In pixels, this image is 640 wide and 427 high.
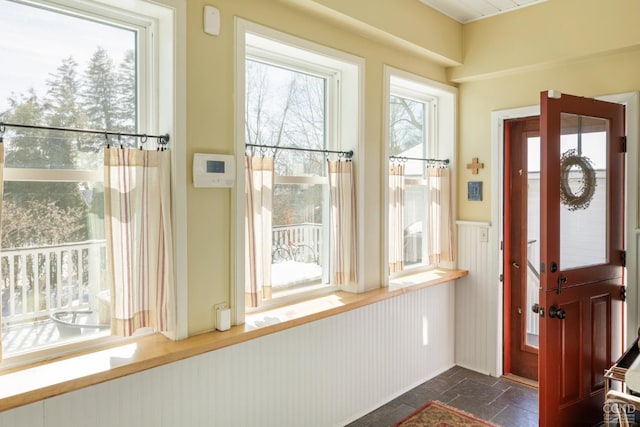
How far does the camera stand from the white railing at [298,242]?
265 centimetres

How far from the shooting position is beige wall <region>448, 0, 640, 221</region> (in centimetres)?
283

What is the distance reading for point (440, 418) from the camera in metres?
2.88

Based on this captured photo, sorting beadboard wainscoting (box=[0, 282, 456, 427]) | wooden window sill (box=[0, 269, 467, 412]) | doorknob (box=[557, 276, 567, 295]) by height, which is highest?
doorknob (box=[557, 276, 567, 295])

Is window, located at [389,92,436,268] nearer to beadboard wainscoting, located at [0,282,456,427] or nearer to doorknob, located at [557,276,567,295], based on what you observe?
beadboard wainscoting, located at [0,282,456,427]

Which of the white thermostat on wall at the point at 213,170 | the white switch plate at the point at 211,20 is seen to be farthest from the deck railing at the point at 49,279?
the white switch plate at the point at 211,20

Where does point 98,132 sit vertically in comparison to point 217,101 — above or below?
below

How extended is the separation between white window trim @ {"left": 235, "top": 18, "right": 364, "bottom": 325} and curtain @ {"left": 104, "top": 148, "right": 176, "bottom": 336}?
1.16ft

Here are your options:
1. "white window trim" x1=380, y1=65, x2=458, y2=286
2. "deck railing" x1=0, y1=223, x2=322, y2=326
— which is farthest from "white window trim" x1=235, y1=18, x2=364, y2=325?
"deck railing" x1=0, y1=223, x2=322, y2=326

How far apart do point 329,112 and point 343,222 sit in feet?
2.50

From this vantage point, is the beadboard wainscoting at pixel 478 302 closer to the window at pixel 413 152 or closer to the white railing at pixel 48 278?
the window at pixel 413 152

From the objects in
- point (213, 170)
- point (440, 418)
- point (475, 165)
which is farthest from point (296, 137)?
point (440, 418)

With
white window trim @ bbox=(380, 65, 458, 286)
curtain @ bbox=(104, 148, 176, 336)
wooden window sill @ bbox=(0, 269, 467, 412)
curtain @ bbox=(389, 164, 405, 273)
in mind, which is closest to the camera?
wooden window sill @ bbox=(0, 269, 467, 412)

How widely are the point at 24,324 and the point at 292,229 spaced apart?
145 centimetres

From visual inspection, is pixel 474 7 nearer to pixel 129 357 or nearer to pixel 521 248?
pixel 521 248
